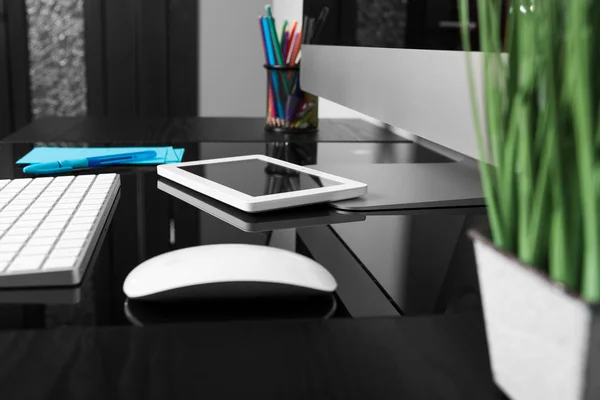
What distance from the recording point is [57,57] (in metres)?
2.44

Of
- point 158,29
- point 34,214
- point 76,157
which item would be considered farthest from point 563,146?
point 158,29

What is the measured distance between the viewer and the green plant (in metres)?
0.21

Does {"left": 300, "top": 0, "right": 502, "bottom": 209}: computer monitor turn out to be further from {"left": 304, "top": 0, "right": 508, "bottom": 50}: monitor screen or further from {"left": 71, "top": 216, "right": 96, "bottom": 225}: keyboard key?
{"left": 71, "top": 216, "right": 96, "bottom": 225}: keyboard key

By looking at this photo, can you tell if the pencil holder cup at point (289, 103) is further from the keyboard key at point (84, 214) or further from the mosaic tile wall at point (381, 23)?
the keyboard key at point (84, 214)

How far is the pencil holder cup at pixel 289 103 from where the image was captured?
1.25m

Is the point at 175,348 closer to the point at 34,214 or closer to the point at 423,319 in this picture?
the point at 423,319

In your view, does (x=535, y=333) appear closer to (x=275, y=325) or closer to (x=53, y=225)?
(x=275, y=325)

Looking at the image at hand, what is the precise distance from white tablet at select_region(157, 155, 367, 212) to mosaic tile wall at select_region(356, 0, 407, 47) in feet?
0.53

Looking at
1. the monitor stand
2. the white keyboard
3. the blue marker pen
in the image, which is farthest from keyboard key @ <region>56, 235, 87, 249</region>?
the blue marker pen

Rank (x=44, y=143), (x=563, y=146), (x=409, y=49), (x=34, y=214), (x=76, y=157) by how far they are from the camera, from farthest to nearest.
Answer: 1. (x=44, y=143)
2. (x=76, y=157)
3. (x=409, y=49)
4. (x=34, y=214)
5. (x=563, y=146)

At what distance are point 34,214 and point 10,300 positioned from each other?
0.56 ft

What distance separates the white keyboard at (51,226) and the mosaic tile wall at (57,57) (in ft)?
6.21

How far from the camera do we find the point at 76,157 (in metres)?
0.89

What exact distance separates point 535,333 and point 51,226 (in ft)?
1.21
